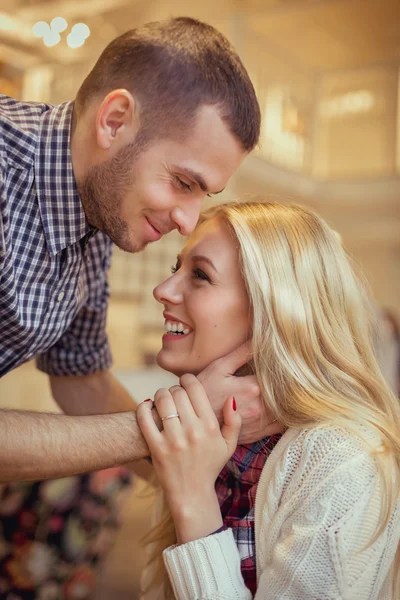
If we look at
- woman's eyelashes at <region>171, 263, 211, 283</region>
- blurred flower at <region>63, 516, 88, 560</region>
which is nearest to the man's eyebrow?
woman's eyelashes at <region>171, 263, 211, 283</region>

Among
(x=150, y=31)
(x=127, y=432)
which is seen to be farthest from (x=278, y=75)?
(x=127, y=432)

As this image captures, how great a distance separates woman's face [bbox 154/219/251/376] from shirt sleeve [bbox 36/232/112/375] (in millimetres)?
466

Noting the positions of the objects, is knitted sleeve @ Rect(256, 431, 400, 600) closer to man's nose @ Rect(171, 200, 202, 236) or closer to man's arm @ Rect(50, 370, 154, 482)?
man's nose @ Rect(171, 200, 202, 236)

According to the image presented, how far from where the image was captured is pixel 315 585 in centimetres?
140

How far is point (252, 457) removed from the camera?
1753 millimetres

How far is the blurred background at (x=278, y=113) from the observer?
5324 millimetres

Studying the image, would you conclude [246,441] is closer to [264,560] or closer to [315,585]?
[264,560]

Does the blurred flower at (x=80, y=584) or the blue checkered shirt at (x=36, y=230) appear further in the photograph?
the blurred flower at (x=80, y=584)

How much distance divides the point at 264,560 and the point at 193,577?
17 centimetres

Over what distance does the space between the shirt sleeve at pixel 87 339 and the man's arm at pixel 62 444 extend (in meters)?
0.67

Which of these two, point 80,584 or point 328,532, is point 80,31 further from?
point 328,532

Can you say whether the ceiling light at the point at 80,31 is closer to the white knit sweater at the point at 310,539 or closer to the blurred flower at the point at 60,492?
the blurred flower at the point at 60,492

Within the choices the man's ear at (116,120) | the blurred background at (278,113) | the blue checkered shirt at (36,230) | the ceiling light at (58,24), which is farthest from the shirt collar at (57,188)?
the ceiling light at (58,24)

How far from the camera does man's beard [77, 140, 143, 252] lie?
6.10ft
